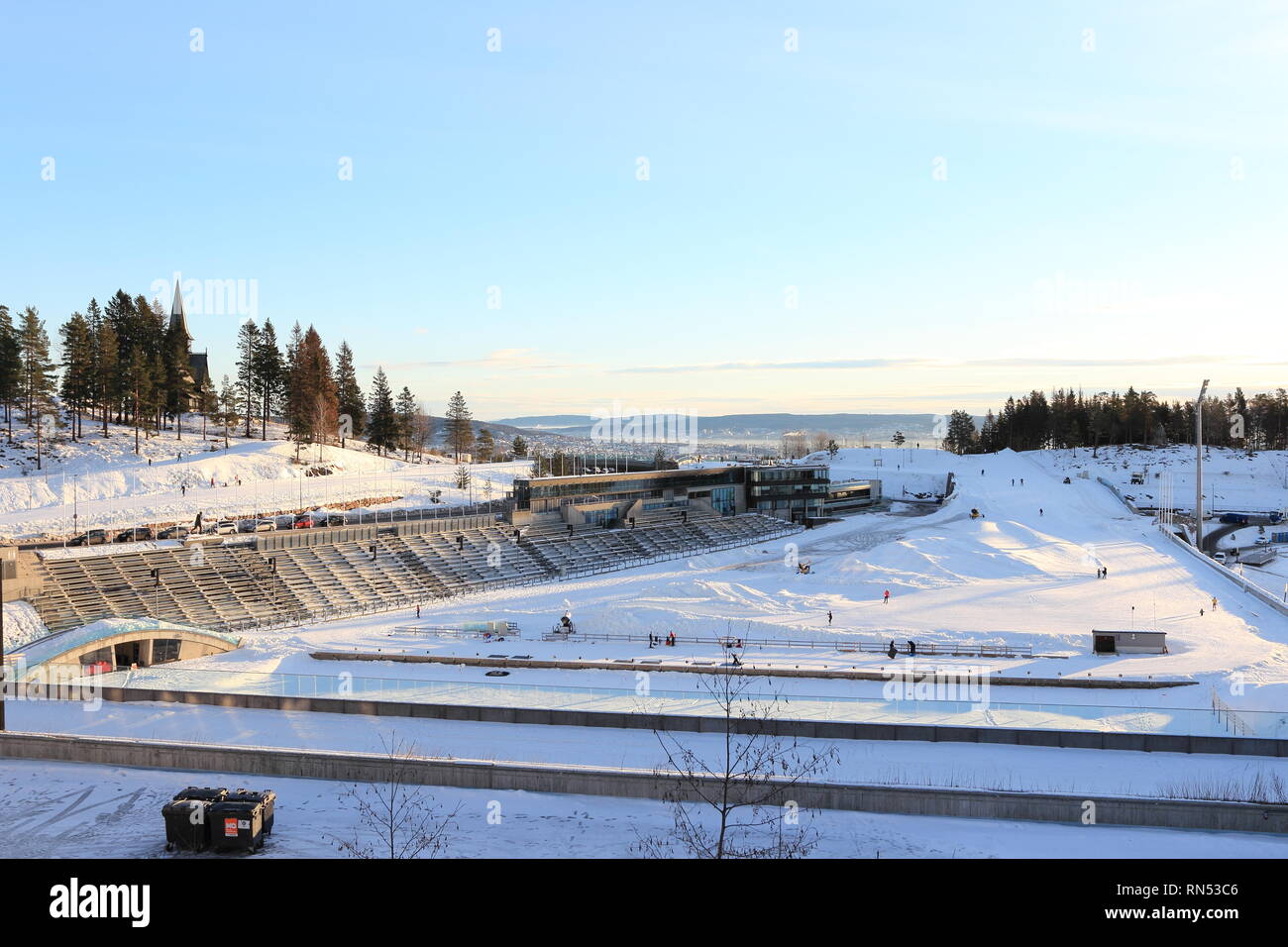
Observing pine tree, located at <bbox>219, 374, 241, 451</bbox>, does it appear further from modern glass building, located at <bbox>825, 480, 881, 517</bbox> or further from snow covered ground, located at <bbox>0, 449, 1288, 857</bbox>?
modern glass building, located at <bbox>825, 480, 881, 517</bbox>

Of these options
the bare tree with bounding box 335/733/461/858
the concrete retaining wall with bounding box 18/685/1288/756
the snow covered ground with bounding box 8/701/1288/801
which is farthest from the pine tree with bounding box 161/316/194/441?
the bare tree with bounding box 335/733/461/858

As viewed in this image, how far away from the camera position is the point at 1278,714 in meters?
20.2

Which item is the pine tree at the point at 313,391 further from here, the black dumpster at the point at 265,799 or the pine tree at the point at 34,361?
the black dumpster at the point at 265,799

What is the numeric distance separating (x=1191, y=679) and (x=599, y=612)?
24132 millimetres

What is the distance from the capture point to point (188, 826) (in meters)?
16.4

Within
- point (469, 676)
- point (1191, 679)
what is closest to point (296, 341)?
point (469, 676)

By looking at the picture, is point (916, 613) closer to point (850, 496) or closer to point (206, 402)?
point (850, 496)

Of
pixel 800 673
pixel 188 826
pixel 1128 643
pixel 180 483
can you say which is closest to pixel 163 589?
pixel 180 483

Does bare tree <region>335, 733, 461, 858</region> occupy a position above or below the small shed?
above

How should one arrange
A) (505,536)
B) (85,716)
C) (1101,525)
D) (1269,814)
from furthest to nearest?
(1101,525)
(505,536)
(85,716)
(1269,814)

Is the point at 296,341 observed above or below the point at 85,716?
above

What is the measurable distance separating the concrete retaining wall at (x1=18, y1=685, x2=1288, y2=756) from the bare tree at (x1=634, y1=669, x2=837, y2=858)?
544 mm

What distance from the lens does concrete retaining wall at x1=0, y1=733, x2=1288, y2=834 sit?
55.5 feet
